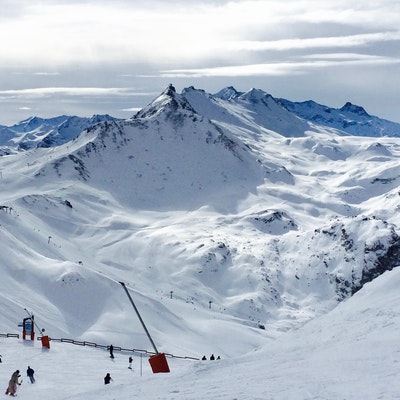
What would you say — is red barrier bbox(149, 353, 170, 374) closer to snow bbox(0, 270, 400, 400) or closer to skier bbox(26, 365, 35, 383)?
snow bbox(0, 270, 400, 400)

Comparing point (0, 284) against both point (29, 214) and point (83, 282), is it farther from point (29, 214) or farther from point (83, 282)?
point (29, 214)

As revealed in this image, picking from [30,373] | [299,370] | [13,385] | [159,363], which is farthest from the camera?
[30,373]

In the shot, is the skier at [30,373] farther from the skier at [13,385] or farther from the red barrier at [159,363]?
the red barrier at [159,363]

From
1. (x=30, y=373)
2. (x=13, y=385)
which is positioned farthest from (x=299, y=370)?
(x=30, y=373)

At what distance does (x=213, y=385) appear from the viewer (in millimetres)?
23266

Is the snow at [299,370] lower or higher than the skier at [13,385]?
higher

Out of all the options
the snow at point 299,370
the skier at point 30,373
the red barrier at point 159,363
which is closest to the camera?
the snow at point 299,370

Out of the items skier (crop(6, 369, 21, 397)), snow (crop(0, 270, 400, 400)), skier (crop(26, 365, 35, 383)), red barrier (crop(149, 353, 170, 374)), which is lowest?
skier (crop(26, 365, 35, 383))

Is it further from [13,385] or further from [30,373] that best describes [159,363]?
[30,373]

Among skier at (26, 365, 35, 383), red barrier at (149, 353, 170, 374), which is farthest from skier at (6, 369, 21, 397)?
red barrier at (149, 353, 170, 374)

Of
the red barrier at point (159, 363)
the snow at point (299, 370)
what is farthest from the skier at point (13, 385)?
the red barrier at point (159, 363)

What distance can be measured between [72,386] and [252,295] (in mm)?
139371

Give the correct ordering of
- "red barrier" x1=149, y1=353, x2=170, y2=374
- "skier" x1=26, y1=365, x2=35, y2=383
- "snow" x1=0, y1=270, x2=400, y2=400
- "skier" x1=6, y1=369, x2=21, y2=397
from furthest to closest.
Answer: "skier" x1=26, y1=365, x2=35, y2=383, "skier" x1=6, y1=369, x2=21, y2=397, "red barrier" x1=149, y1=353, x2=170, y2=374, "snow" x1=0, y1=270, x2=400, y2=400

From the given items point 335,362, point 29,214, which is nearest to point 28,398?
point 335,362
